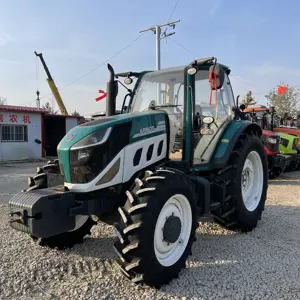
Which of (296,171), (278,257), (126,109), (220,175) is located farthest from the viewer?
(296,171)

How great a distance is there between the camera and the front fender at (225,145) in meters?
4.27

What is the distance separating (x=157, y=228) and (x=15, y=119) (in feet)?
52.2

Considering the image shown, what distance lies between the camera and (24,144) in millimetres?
17922

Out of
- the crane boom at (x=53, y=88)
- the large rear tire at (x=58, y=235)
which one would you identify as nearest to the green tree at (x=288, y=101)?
the crane boom at (x=53, y=88)

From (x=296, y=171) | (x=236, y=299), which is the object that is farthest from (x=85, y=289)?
(x=296, y=171)

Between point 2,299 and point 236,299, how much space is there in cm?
203

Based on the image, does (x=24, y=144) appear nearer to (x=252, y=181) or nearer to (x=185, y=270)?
(x=252, y=181)

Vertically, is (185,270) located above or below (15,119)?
below

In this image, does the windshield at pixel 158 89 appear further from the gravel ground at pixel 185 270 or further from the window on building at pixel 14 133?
the window on building at pixel 14 133

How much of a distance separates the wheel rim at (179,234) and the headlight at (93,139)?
881 millimetres

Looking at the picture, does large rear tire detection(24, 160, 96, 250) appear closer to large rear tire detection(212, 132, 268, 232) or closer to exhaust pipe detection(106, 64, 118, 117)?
exhaust pipe detection(106, 64, 118, 117)

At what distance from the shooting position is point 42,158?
18609mm

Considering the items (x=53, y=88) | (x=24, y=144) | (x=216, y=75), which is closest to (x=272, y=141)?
(x=216, y=75)

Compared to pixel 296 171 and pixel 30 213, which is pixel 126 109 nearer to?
pixel 30 213
